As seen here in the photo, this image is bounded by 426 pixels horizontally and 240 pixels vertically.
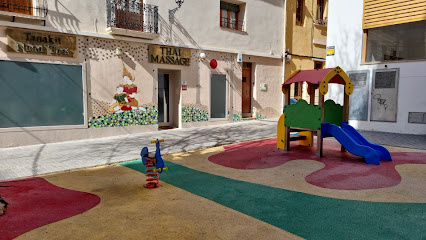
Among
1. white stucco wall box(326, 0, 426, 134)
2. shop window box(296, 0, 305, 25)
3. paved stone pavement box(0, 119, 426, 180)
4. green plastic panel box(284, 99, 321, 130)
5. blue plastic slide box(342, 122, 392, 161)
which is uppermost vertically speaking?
shop window box(296, 0, 305, 25)

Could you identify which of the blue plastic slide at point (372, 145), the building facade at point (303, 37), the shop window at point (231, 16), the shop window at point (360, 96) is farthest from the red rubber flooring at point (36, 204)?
the building facade at point (303, 37)

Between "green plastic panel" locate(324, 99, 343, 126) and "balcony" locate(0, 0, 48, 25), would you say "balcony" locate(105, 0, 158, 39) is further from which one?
"green plastic panel" locate(324, 99, 343, 126)

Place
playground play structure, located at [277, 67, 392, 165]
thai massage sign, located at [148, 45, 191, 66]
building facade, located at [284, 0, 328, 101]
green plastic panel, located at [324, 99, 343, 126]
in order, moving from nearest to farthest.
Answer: playground play structure, located at [277, 67, 392, 165]
green plastic panel, located at [324, 99, 343, 126]
thai massage sign, located at [148, 45, 191, 66]
building facade, located at [284, 0, 328, 101]

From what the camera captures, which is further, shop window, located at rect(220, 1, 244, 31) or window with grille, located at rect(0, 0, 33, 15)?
shop window, located at rect(220, 1, 244, 31)

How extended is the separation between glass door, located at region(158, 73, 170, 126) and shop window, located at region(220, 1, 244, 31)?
145 inches

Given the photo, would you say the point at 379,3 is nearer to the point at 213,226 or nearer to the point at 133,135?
the point at 133,135

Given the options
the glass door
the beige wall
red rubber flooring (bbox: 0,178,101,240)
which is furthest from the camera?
the glass door

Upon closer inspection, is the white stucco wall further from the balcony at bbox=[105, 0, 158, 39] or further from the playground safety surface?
the balcony at bbox=[105, 0, 158, 39]

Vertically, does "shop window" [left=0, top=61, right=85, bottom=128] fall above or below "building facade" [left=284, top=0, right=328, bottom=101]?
below

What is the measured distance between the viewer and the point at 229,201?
3.96m

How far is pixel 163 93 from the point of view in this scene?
40.7 ft

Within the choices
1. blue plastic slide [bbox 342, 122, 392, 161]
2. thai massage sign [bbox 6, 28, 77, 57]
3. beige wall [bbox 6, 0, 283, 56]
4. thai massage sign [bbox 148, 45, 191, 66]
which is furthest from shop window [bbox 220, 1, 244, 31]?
blue plastic slide [bbox 342, 122, 392, 161]

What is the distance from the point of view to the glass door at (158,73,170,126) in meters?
12.2

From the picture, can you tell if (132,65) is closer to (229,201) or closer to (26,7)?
(26,7)
